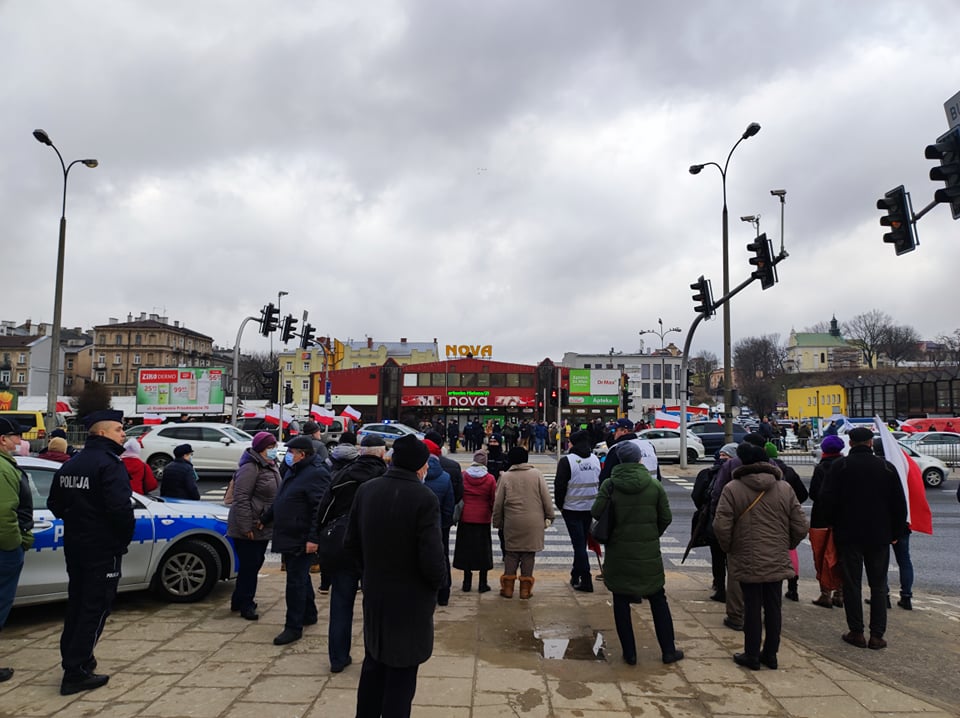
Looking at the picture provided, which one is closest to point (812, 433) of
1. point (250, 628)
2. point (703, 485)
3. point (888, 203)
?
point (888, 203)

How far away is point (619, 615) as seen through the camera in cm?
499

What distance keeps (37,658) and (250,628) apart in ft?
5.21

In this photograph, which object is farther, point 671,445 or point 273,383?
point 671,445

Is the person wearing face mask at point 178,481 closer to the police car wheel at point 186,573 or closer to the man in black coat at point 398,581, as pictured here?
the police car wheel at point 186,573

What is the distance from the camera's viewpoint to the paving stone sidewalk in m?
4.14

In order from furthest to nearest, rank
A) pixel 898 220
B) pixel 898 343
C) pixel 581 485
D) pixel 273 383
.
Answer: pixel 898 343
pixel 273 383
pixel 898 220
pixel 581 485

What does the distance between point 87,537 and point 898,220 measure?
1085 cm

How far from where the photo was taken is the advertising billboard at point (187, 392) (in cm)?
4091

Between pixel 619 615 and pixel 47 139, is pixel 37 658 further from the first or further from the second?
pixel 47 139

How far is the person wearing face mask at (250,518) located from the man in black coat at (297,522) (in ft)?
1.25

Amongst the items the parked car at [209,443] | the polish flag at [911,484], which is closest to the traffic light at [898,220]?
the polish flag at [911,484]

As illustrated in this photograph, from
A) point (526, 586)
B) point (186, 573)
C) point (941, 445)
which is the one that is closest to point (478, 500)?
point (526, 586)

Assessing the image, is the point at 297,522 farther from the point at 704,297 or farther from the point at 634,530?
the point at 704,297

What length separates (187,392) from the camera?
40.9 metres
